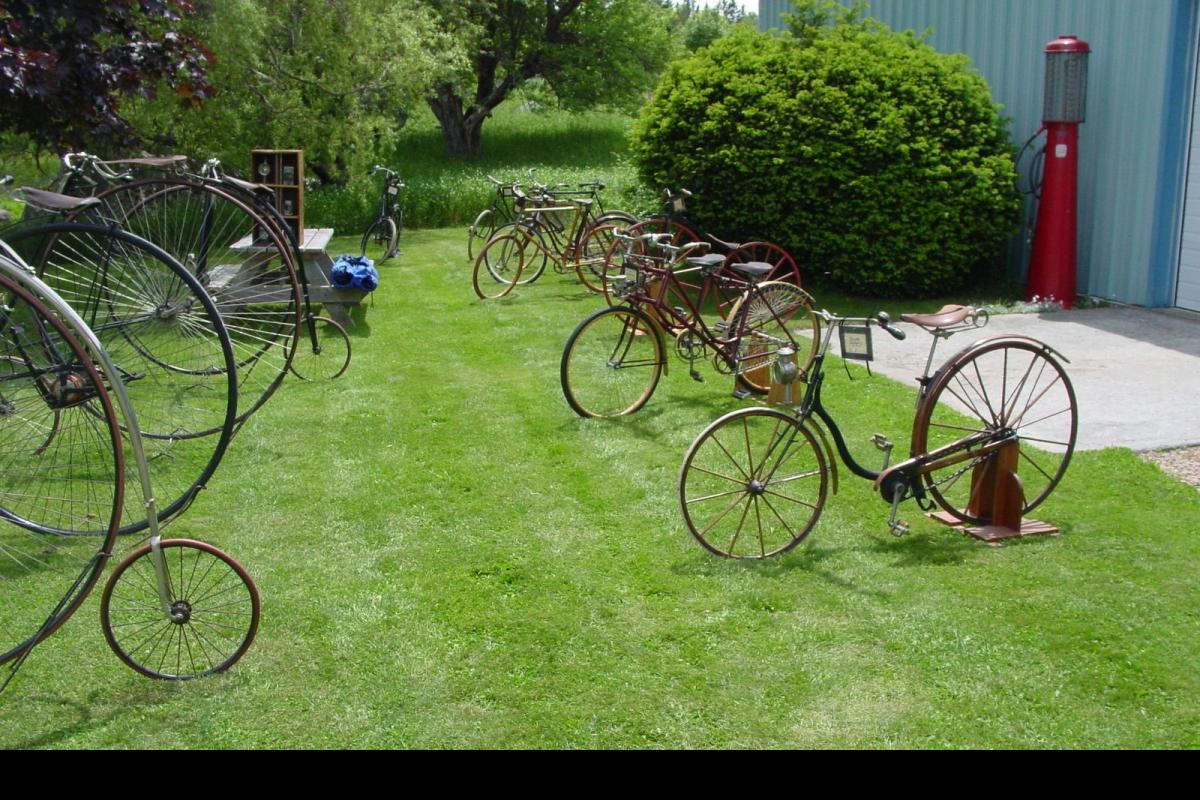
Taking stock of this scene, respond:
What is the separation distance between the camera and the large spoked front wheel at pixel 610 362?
7.11m

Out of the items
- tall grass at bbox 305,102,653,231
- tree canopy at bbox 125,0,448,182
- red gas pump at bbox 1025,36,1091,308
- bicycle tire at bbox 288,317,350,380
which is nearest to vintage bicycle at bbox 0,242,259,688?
bicycle tire at bbox 288,317,350,380

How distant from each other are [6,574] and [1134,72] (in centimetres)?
868

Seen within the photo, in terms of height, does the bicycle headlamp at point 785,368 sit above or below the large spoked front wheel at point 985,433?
above

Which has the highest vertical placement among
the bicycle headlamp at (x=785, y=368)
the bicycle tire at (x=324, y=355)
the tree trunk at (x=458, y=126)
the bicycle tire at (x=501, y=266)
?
the tree trunk at (x=458, y=126)

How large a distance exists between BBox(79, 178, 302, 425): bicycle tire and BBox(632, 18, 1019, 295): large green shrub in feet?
12.4

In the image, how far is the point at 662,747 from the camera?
3598 millimetres

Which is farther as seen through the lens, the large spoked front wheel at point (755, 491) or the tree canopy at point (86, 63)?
the tree canopy at point (86, 63)

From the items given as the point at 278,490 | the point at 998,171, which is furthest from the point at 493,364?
the point at 998,171

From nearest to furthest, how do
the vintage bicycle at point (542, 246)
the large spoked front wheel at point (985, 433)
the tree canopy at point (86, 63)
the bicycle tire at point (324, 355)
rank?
the large spoked front wheel at point (985, 433) → the bicycle tire at point (324, 355) → the tree canopy at point (86, 63) → the vintage bicycle at point (542, 246)

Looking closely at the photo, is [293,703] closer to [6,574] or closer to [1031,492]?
[6,574]

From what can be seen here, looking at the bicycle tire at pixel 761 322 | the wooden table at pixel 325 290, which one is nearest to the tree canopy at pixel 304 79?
the wooden table at pixel 325 290

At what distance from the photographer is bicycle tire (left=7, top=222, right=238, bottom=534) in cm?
479

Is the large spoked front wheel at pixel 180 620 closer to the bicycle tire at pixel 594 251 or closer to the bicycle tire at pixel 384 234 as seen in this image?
the bicycle tire at pixel 594 251

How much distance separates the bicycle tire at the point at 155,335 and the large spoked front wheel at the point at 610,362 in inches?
76.1
